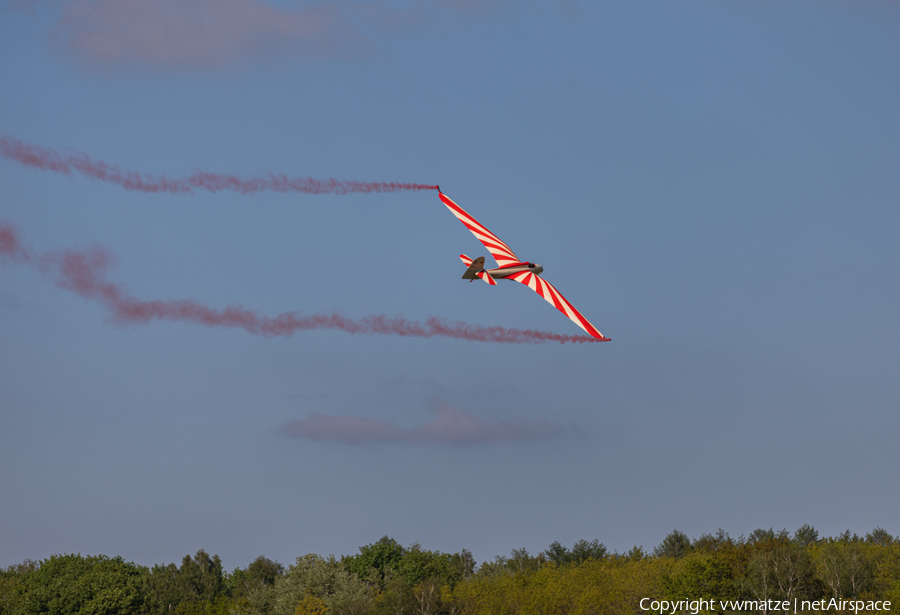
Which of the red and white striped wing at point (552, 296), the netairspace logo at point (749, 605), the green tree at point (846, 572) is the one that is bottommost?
the netairspace logo at point (749, 605)

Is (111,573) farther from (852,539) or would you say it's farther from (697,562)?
(852,539)

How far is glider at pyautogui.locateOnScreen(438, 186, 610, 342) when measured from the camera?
220 ft

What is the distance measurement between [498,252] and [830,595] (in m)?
48.0

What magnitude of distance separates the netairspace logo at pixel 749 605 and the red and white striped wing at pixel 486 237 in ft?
109

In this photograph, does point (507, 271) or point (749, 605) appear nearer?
point (507, 271)

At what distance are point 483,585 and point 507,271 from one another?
44.4 meters

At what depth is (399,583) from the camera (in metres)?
90.6

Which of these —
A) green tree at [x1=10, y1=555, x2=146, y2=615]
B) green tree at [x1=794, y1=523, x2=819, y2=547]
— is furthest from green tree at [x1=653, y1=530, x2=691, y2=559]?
green tree at [x1=10, y1=555, x2=146, y2=615]

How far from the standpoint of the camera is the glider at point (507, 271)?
67188mm

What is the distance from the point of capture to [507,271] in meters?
67.4

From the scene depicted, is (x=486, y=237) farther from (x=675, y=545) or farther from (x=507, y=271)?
(x=675, y=545)

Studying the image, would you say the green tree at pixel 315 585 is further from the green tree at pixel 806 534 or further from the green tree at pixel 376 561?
the green tree at pixel 806 534

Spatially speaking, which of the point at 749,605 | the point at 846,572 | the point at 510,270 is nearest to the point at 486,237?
the point at 510,270

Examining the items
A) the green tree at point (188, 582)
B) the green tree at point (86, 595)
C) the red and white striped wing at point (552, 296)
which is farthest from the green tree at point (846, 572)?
the green tree at point (188, 582)
